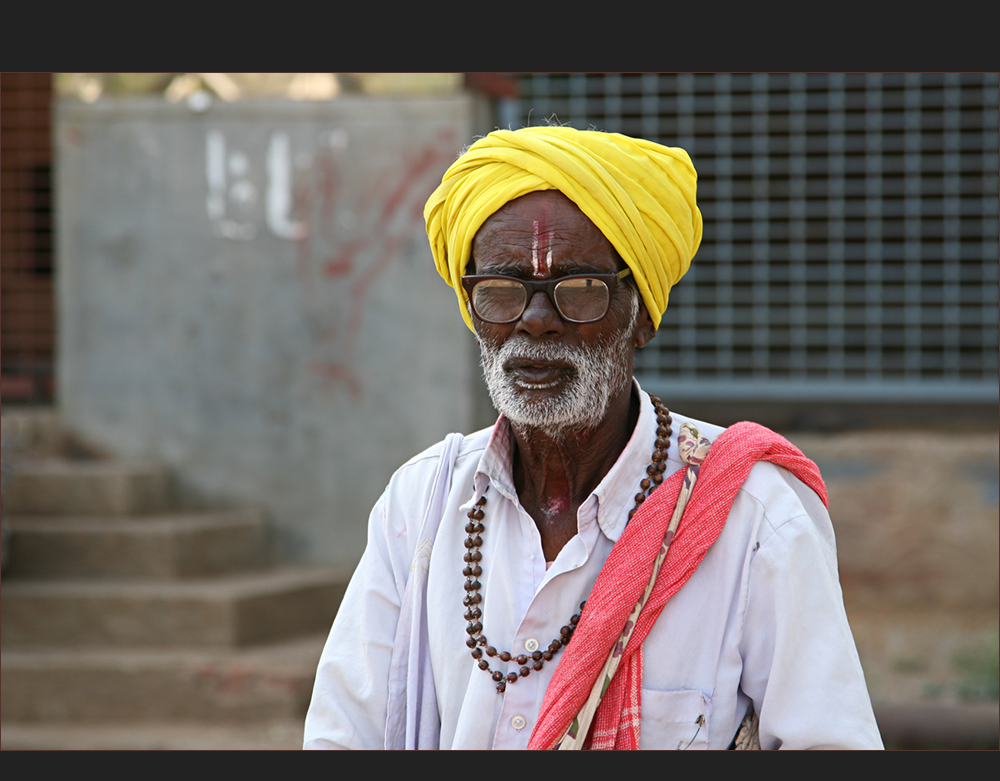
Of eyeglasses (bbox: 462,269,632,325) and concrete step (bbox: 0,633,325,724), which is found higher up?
eyeglasses (bbox: 462,269,632,325)

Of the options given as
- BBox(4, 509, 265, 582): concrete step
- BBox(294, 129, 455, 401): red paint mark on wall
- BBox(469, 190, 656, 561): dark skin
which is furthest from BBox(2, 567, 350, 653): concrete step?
BBox(469, 190, 656, 561): dark skin

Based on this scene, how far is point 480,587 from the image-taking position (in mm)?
2148

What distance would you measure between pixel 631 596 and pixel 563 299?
560mm

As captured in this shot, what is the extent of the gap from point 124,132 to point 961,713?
5455 mm

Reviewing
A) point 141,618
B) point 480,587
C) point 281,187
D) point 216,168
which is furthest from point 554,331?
point 216,168

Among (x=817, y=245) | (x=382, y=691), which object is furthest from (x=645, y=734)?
(x=817, y=245)

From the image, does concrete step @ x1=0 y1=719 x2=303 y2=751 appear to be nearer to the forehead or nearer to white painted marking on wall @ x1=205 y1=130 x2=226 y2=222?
white painted marking on wall @ x1=205 y1=130 x2=226 y2=222

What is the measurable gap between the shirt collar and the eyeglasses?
0.25m

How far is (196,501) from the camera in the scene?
664cm

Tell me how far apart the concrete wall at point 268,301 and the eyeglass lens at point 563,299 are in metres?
4.22

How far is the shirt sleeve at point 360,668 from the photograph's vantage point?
2137 mm

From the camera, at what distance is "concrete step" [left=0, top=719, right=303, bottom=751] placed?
5.19 meters

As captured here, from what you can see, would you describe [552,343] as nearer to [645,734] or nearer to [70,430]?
[645,734]

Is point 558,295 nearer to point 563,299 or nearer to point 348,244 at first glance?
point 563,299
